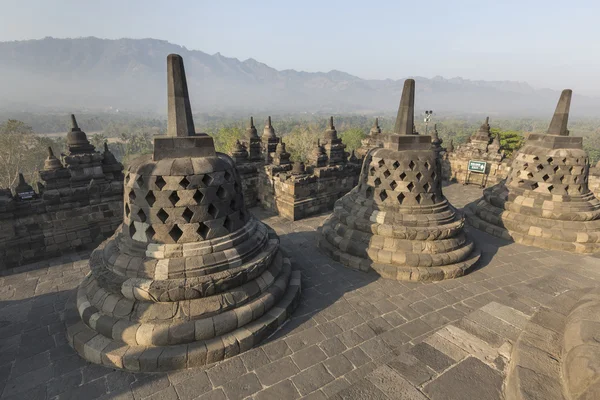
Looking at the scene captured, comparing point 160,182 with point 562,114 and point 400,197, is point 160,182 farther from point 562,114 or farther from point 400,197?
point 562,114

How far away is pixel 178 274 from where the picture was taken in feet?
16.2

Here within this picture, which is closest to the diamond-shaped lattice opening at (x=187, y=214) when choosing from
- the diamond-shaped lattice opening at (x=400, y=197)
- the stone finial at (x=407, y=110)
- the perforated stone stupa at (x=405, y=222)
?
the perforated stone stupa at (x=405, y=222)

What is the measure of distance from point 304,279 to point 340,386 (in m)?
2.94

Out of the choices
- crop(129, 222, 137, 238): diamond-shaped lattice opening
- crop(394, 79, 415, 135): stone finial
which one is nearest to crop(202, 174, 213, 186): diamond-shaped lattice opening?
crop(129, 222, 137, 238): diamond-shaped lattice opening

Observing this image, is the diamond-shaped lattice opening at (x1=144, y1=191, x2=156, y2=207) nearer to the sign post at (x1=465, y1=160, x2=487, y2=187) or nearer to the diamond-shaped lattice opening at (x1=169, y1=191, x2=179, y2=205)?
the diamond-shaped lattice opening at (x1=169, y1=191, x2=179, y2=205)

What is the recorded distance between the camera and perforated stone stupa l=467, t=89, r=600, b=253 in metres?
8.88

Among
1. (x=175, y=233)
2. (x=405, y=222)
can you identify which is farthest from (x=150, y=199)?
(x=405, y=222)

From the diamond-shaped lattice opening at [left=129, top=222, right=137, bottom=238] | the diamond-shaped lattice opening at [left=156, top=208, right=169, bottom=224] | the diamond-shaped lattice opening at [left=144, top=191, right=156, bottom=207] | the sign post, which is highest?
the diamond-shaped lattice opening at [left=144, top=191, right=156, bottom=207]

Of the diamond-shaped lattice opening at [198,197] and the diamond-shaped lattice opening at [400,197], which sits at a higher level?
the diamond-shaped lattice opening at [198,197]

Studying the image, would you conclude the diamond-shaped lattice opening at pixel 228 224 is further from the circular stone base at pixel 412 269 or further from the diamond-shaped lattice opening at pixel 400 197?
the diamond-shaped lattice opening at pixel 400 197

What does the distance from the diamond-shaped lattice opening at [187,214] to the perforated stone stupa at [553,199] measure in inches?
371

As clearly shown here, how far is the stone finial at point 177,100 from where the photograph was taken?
5.28 metres

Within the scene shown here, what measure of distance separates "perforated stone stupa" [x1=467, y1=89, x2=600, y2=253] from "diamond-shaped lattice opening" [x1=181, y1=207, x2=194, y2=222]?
943 centimetres

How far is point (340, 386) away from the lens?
13.6 ft
